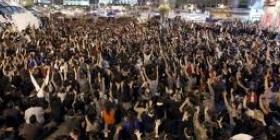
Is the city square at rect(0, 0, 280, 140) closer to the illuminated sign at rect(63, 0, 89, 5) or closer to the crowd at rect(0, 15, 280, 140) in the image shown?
the crowd at rect(0, 15, 280, 140)

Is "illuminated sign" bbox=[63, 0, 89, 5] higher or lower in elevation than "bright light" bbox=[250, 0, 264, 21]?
lower

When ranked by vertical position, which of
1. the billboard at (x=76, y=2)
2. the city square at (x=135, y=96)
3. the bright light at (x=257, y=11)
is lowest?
the billboard at (x=76, y=2)

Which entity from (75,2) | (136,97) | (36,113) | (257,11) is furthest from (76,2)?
(36,113)

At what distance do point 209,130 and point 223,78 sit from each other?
6.75 metres

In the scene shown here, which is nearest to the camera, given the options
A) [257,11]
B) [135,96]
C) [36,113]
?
[36,113]

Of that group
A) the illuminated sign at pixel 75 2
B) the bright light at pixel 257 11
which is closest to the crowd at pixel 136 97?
the bright light at pixel 257 11

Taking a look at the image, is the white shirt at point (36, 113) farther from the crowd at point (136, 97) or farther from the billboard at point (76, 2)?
the billboard at point (76, 2)

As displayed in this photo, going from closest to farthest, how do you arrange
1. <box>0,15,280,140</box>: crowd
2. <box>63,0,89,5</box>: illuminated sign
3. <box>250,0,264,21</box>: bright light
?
<box>0,15,280,140</box>: crowd
<box>250,0,264,21</box>: bright light
<box>63,0,89,5</box>: illuminated sign

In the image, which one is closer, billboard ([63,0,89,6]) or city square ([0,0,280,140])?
city square ([0,0,280,140])

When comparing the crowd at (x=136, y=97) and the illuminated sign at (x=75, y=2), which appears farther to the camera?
the illuminated sign at (x=75, y=2)

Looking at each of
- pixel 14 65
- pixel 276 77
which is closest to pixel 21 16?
pixel 14 65

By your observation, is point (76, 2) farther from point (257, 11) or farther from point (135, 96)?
point (135, 96)

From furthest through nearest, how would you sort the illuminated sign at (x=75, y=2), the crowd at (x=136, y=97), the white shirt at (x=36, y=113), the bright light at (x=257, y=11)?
the illuminated sign at (x=75, y=2)
the bright light at (x=257, y=11)
the white shirt at (x=36, y=113)
the crowd at (x=136, y=97)

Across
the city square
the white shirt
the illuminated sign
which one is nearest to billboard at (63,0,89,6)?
the illuminated sign
